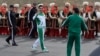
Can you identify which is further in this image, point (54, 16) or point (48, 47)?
point (54, 16)

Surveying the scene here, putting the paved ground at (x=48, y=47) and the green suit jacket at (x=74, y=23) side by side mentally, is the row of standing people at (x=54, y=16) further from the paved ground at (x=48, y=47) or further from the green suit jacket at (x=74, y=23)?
the green suit jacket at (x=74, y=23)

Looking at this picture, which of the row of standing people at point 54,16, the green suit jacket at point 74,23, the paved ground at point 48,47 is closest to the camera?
the green suit jacket at point 74,23

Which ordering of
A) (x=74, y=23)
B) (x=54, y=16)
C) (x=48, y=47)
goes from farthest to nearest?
(x=54, y=16), (x=48, y=47), (x=74, y=23)

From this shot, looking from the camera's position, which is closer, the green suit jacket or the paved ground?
the green suit jacket

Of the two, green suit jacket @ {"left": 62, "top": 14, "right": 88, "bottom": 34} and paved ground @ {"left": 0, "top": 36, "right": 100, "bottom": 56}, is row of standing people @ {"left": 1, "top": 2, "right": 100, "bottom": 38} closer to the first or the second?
paved ground @ {"left": 0, "top": 36, "right": 100, "bottom": 56}

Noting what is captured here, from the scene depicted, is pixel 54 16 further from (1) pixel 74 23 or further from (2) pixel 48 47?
(1) pixel 74 23

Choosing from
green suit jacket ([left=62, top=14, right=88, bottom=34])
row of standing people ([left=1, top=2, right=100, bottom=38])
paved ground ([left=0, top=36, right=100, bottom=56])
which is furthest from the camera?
row of standing people ([left=1, top=2, right=100, bottom=38])

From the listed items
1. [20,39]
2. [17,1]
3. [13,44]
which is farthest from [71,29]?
[17,1]

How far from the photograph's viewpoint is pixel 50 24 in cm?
2066

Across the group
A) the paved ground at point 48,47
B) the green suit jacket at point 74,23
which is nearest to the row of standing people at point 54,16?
the paved ground at point 48,47

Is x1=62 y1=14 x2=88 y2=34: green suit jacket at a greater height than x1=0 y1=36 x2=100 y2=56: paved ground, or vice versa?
x1=62 y1=14 x2=88 y2=34: green suit jacket

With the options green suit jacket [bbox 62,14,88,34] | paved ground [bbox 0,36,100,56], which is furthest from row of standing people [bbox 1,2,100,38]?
green suit jacket [bbox 62,14,88,34]

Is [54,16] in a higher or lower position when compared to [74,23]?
lower

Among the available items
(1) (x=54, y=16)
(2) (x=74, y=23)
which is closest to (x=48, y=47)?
(1) (x=54, y=16)
